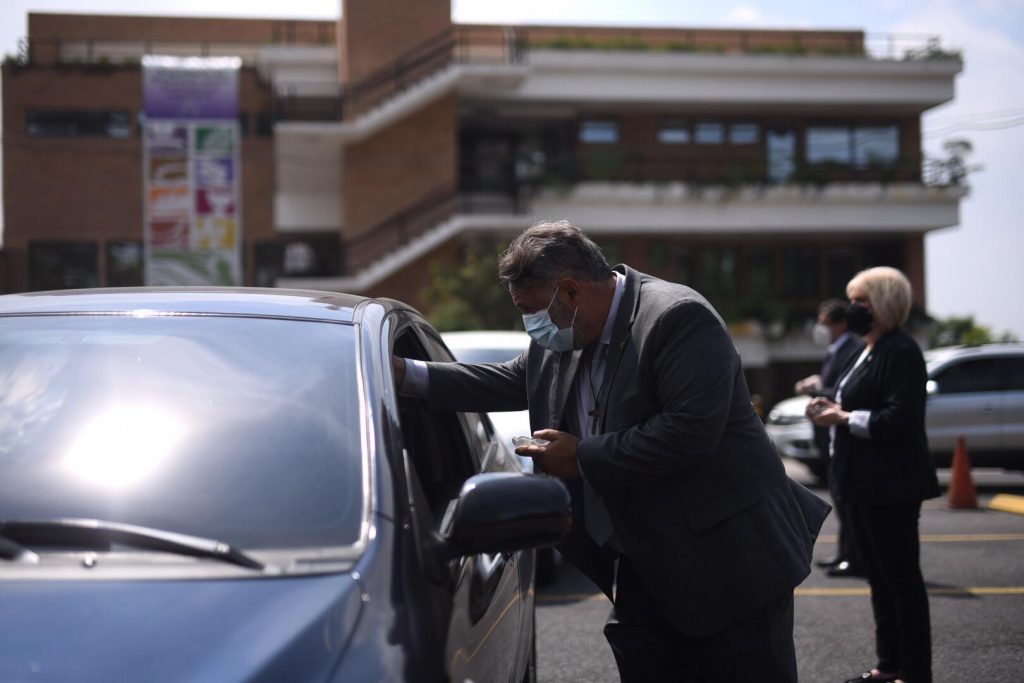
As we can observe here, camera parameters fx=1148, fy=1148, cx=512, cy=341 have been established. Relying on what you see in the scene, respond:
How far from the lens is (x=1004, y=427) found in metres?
14.3

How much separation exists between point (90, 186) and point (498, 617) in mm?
34497

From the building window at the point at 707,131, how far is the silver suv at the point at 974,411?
1981 cm

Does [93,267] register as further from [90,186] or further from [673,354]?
[673,354]

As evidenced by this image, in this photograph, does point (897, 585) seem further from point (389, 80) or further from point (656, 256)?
point (656, 256)

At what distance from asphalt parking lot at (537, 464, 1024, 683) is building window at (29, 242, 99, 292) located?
96.2 feet

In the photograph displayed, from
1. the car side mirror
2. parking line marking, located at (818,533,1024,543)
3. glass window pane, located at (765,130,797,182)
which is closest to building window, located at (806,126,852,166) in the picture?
glass window pane, located at (765,130,797,182)

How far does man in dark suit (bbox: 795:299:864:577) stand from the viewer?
317 inches

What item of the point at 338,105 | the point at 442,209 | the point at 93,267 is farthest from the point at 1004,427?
the point at 93,267

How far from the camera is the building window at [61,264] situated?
3438cm

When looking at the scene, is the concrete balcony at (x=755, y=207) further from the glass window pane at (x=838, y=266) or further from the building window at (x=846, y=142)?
the glass window pane at (x=838, y=266)

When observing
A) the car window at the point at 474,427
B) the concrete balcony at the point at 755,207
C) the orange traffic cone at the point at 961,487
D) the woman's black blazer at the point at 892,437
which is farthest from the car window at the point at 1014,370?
the concrete balcony at the point at 755,207

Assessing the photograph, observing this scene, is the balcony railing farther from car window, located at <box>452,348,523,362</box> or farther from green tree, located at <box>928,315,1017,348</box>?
car window, located at <box>452,348,523,362</box>

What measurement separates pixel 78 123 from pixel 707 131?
18866 millimetres

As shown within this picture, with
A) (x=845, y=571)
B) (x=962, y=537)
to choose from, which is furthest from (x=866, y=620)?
(x=962, y=537)
